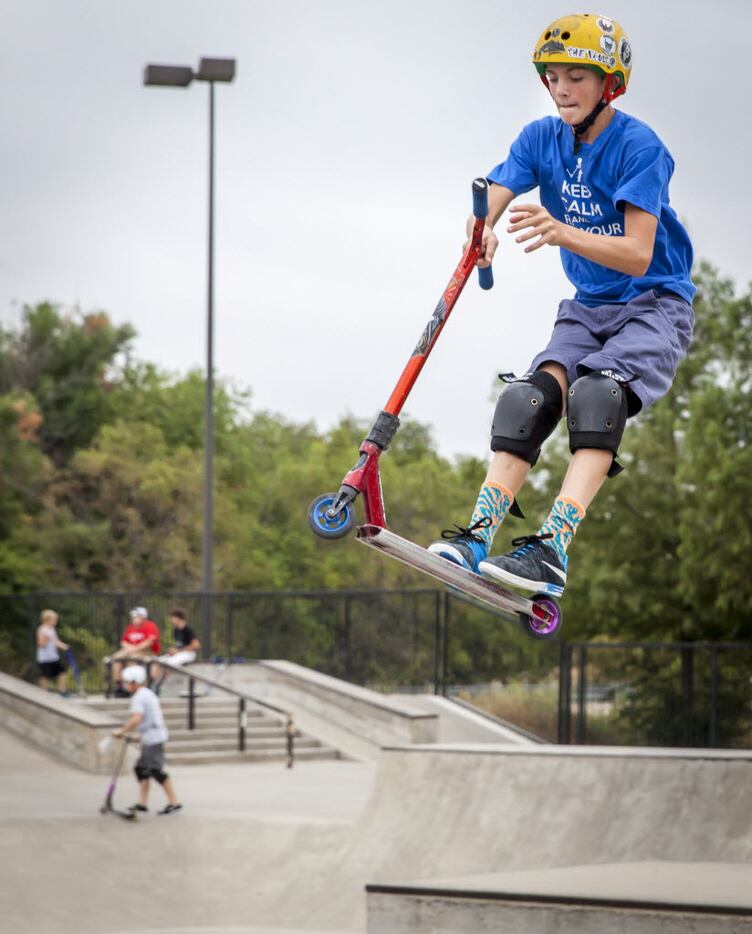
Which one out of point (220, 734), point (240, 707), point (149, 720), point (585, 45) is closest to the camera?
point (585, 45)

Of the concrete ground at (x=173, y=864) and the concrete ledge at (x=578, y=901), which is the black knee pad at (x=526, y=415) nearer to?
the concrete ledge at (x=578, y=901)

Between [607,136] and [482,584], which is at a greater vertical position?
[607,136]

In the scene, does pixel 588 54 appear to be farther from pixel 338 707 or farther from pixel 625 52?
pixel 338 707

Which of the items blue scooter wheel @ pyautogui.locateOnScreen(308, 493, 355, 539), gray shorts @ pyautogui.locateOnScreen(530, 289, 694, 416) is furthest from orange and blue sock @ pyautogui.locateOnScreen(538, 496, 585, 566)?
blue scooter wheel @ pyautogui.locateOnScreen(308, 493, 355, 539)

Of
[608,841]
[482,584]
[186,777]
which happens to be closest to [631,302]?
[482,584]

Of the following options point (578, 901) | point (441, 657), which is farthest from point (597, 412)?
point (441, 657)

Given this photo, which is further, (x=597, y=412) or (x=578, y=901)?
(x=578, y=901)

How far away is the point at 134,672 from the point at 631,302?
56.0 feet

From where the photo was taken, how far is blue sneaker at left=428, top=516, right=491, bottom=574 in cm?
588

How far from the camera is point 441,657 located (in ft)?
95.7

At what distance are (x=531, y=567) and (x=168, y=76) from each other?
23.5 m

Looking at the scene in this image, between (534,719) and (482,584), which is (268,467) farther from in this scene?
(482,584)

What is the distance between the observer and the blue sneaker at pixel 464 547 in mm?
5875

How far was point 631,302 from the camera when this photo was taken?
6.18 meters
